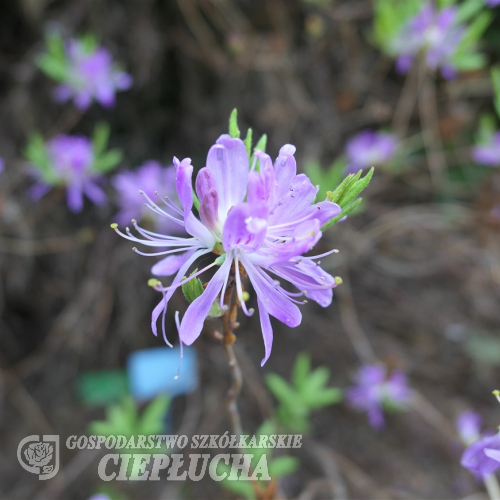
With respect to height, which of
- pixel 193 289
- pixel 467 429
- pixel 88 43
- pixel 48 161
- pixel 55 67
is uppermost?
pixel 88 43

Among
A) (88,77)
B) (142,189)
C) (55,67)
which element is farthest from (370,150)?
(55,67)

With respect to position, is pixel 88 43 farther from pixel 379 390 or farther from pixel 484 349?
pixel 484 349

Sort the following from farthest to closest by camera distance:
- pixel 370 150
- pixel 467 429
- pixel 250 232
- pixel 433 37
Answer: pixel 370 150
pixel 467 429
pixel 433 37
pixel 250 232

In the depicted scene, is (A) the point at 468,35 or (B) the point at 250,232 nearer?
(B) the point at 250,232

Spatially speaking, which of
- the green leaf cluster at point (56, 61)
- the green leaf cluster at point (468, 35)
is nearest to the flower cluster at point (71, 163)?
the green leaf cluster at point (56, 61)

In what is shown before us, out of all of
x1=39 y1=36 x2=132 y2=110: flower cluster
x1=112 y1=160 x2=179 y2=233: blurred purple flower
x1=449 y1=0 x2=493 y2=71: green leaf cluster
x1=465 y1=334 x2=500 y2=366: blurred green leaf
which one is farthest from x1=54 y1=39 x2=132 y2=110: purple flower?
x1=465 y1=334 x2=500 y2=366: blurred green leaf

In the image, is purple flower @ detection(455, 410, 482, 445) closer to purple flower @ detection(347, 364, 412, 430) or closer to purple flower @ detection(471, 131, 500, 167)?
purple flower @ detection(347, 364, 412, 430)

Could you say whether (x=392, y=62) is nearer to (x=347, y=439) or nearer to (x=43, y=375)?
(x=347, y=439)

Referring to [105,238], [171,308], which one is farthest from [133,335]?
[105,238]

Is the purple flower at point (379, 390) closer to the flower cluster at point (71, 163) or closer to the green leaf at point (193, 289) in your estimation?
the flower cluster at point (71, 163)
